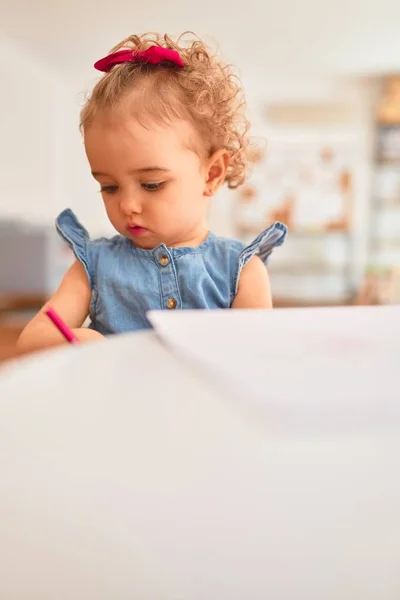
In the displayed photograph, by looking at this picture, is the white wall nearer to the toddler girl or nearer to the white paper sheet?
the toddler girl

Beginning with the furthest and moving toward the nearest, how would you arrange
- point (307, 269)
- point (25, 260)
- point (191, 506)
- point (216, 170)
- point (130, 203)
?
point (307, 269) → point (25, 260) → point (216, 170) → point (130, 203) → point (191, 506)

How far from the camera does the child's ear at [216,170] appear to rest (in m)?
0.75

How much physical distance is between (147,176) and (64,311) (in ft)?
0.53

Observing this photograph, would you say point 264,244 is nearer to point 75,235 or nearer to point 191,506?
point 75,235

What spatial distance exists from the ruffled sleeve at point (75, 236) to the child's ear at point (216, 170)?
5.7 inches

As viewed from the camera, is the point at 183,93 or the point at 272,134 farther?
the point at 272,134

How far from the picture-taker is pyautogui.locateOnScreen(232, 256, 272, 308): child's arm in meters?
0.73

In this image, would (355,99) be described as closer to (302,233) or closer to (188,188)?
(302,233)

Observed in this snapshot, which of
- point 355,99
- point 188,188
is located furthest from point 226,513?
point 355,99

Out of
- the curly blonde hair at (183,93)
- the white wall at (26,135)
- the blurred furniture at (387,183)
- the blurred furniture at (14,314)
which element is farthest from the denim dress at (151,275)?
the blurred furniture at (387,183)

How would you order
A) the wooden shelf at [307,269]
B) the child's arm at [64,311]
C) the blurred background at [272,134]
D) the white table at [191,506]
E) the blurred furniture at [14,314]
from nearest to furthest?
the white table at [191,506]
the child's arm at [64,311]
the blurred background at [272,134]
the blurred furniture at [14,314]
the wooden shelf at [307,269]

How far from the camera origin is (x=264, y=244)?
0.75 m

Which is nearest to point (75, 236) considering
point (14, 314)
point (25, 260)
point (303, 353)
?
point (303, 353)

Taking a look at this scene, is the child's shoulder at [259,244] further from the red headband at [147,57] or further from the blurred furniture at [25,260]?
the blurred furniture at [25,260]
